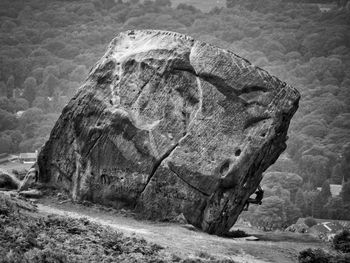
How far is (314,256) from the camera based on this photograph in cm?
2591

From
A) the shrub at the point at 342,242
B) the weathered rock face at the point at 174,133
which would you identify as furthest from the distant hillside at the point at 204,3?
the shrub at the point at 342,242

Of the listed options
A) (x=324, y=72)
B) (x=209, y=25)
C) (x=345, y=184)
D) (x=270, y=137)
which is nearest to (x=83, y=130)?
(x=270, y=137)

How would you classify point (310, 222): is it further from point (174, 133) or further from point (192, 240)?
point (192, 240)

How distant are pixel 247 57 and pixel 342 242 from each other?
375 ft

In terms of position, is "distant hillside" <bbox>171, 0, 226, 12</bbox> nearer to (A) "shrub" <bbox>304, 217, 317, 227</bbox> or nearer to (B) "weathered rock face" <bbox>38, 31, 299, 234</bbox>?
(A) "shrub" <bbox>304, 217, 317, 227</bbox>

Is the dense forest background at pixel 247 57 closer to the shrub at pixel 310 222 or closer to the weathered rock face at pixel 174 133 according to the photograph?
the shrub at pixel 310 222

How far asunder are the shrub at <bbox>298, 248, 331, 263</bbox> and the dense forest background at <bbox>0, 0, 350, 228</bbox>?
37285mm

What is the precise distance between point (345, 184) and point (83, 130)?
58.4 meters

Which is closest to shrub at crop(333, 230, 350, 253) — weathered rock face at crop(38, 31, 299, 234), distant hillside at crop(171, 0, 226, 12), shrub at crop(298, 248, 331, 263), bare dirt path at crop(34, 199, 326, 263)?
bare dirt path at crop(34, 199, 326, 263)

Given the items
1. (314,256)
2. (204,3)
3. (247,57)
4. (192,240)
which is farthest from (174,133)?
(204,3)

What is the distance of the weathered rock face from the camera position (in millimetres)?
30594

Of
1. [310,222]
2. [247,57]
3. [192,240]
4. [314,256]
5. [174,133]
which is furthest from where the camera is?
[247,57]

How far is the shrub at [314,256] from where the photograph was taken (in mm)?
25750

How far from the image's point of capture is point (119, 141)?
3177 centimetres
